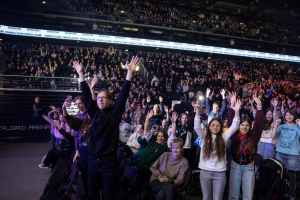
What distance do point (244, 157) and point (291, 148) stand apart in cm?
151

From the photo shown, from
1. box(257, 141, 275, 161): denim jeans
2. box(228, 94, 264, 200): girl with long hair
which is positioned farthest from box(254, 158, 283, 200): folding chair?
box(257, 141, 275, 161): denim jeans

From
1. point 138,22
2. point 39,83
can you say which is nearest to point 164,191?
point 39,83

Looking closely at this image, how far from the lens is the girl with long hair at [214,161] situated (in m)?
2.86

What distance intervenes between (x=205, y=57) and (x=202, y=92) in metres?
12.3

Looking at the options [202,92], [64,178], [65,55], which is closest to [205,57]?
[202,92]

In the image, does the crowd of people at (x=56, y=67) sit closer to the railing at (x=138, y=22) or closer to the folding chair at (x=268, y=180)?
the railing at (x=138, y=22)

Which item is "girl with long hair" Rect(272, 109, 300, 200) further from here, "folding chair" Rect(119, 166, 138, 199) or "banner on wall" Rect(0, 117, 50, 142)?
"banner on wall" Rect(0, 117, 50, 142)

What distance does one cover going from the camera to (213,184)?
114 inches

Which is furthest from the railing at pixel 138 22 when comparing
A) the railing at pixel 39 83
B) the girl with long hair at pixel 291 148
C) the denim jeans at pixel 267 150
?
the girl with long hair at pixel 291 148

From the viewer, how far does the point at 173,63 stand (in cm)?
1936

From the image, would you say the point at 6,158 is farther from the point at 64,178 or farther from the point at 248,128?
the point at 248,128

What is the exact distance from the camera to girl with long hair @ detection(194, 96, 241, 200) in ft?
9.37

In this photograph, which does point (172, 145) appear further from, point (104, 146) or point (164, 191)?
point (104, 146)

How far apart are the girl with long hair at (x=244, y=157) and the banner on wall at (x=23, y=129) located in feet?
29.1
